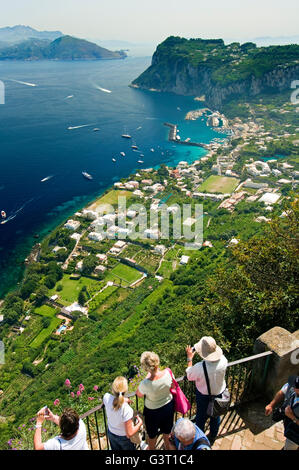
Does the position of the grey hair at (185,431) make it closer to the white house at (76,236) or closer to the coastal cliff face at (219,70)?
the white house at (76,236)

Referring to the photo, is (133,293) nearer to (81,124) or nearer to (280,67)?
(81,124)

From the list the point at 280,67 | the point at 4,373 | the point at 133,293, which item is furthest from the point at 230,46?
the point at 4,373

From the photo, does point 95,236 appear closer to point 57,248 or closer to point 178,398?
point 57,248

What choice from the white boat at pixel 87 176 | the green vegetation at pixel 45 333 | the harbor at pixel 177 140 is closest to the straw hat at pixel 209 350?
the green vegetation at pixel 45 333

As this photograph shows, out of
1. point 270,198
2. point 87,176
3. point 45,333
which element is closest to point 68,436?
point 45,333

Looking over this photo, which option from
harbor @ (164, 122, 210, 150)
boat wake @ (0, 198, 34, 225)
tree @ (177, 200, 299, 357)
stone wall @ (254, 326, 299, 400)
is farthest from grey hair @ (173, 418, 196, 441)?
harbor @ (164, 122, 210, 150)

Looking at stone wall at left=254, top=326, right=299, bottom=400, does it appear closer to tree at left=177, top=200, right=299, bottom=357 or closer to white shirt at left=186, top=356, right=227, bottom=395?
tree at left=177, top=200, right=299, bottom=357
